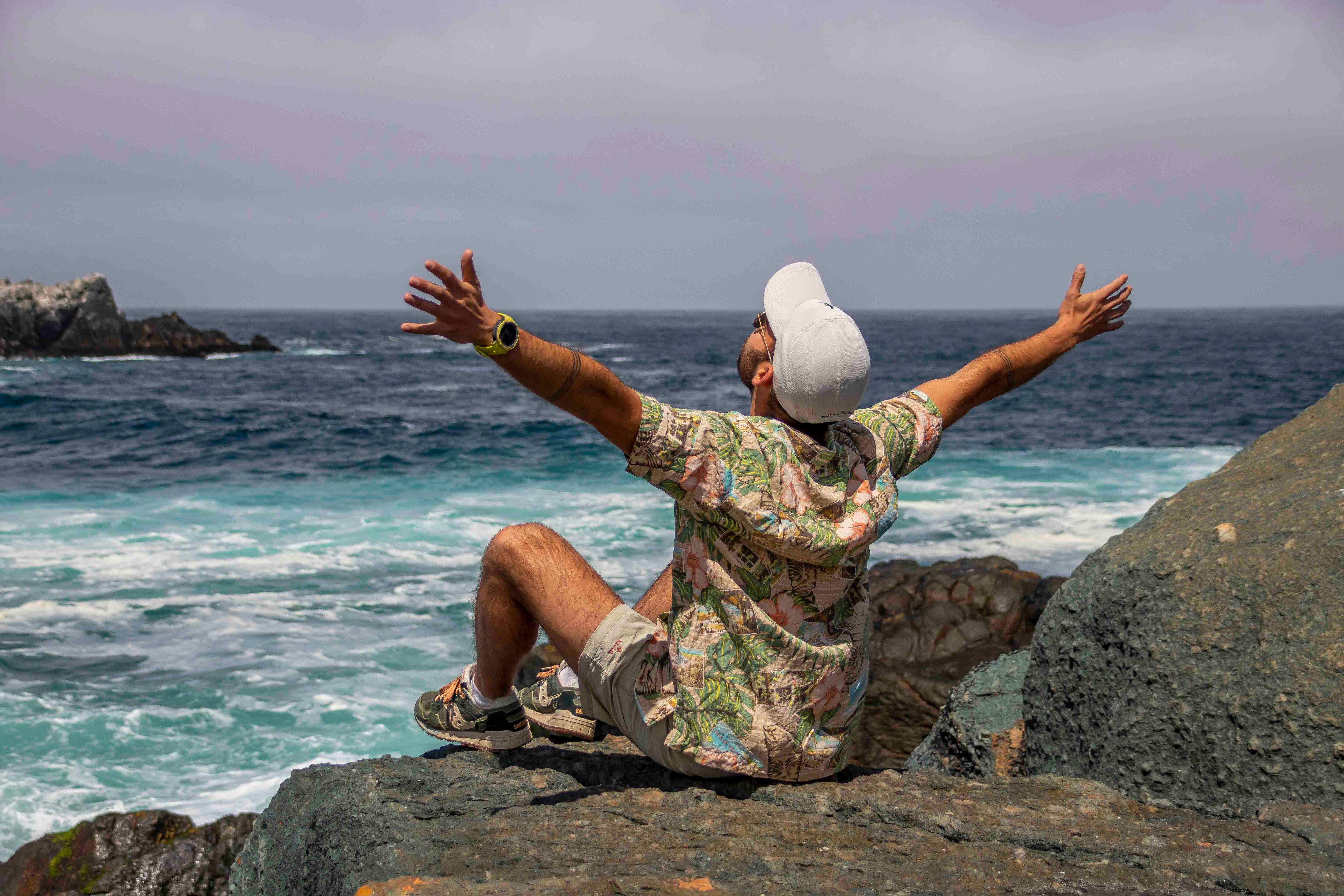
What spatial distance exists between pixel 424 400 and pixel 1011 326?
366 ft

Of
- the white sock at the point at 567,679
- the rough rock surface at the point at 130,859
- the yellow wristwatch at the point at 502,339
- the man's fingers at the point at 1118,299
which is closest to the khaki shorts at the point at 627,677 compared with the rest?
the white sock at the point at 567,679

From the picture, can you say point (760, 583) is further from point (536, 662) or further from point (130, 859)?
point (536, 662)

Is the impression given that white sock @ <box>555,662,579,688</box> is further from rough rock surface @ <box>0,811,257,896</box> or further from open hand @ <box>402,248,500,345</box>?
rough rock surface @ <box>0,811,257,896</box>

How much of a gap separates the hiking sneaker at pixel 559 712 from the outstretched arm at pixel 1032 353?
1.48 m

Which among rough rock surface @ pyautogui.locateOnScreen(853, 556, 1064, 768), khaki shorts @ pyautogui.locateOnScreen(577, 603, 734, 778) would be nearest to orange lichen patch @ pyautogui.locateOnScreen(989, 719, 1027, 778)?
khaki shorts @ pyautogui.locateOnScreen(577, 603, 734, 778)

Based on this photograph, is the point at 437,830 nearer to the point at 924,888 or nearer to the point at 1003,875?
the point at 924,888

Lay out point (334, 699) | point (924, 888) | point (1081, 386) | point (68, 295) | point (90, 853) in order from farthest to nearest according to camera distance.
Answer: point (68, 295), point (1081, 386), point (334, 699), point (90, 853), point (924, 888)

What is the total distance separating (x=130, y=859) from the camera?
4996mm

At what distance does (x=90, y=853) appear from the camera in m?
4.98

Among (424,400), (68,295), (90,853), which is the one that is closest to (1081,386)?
(424,400)

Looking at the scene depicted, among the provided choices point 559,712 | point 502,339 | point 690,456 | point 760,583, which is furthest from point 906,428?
point 559,712

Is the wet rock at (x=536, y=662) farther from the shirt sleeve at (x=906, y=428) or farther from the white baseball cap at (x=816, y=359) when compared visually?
the white baseball cap at (x=816, y=359)

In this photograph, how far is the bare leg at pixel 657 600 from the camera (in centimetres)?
307

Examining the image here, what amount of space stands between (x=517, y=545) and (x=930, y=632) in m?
6.61
